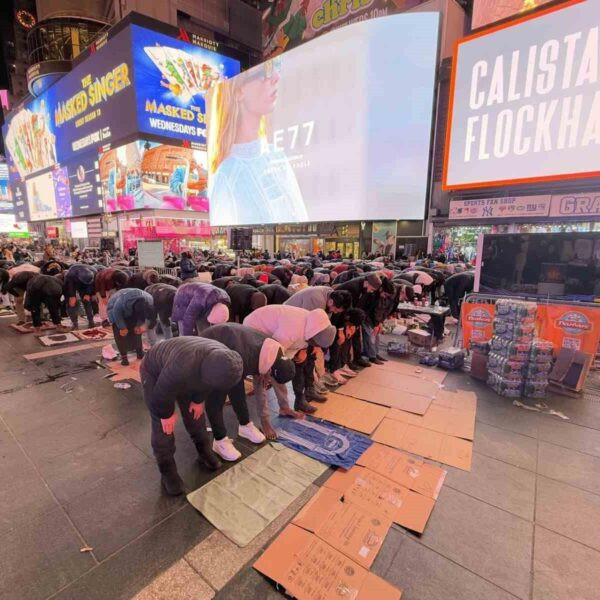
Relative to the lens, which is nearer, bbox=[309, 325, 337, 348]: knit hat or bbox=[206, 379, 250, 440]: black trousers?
bbox=[206, 379, 250, 440]: black trousers

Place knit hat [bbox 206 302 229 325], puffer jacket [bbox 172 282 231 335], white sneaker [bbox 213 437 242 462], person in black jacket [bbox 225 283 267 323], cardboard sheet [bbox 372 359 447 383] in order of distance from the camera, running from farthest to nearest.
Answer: cardboard sheet [bbox 372 359 447 383]
person in black jacket [bbox 225 283 267 323]
puffer jacket [bbox 172 282 231 335]
knit hat [bbox 206 302 229 325]
white sneaker [bbox 213 437 242 462]

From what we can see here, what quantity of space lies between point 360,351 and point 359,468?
8.91ft

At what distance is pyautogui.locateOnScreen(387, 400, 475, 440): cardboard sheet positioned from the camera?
3.72 metres

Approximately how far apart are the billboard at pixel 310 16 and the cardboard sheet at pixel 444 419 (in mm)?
22266

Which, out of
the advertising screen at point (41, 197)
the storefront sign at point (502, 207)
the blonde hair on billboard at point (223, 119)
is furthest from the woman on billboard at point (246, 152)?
the advertising screen at point (41, 197)

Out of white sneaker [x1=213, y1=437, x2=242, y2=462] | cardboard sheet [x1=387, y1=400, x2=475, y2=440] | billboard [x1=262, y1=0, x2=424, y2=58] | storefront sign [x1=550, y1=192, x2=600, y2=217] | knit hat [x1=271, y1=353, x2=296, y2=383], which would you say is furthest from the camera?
billboard [x1=262, y1=0, x2=424, y2=58]

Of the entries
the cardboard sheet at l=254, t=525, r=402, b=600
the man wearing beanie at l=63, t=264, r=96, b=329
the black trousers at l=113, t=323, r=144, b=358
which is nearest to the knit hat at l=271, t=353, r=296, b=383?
the cardboard sheet at l=254, t=525, r=402, b=600

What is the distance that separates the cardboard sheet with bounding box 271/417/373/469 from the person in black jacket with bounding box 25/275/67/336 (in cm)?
651

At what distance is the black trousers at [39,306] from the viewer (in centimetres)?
737

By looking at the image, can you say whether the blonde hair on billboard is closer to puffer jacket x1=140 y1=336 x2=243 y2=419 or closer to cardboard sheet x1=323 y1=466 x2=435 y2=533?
puffer jacket x1=140 y1=336 x2=243 y2=419

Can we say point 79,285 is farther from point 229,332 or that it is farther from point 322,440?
point 322,440

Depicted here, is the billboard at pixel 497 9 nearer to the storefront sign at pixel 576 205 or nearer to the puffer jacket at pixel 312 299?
the storefront sign at pixel 576 205

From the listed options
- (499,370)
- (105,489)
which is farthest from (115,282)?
(499,370)

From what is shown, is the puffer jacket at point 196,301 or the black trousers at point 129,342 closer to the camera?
the puffer jacket at point 196,301
